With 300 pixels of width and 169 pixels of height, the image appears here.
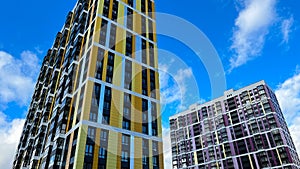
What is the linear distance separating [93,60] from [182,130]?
258 feet

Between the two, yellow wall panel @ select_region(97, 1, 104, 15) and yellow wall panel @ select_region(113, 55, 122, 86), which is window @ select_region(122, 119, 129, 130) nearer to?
yellow wall panel @ select_region(113, 55, 122, 86)

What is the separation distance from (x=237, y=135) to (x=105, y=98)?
68006mm

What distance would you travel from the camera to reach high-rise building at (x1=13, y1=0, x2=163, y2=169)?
108 ft

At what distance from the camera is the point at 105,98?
1453 inches

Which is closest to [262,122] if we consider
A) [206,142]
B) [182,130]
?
[206,142]

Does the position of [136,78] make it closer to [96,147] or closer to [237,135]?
[96,147]

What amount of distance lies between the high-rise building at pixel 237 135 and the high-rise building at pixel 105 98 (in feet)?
184

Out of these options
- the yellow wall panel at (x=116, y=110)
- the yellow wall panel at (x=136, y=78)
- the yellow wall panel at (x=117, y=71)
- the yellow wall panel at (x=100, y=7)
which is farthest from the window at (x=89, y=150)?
the yellow wall panel at (x=100, y=7)

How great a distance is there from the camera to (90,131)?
32719mm

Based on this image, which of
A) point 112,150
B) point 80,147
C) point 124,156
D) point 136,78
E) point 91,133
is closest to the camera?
point 80,147

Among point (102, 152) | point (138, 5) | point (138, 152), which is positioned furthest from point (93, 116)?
point (138, 5)

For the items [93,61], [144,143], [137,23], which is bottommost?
[144,143]

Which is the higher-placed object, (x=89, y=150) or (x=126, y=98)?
(x=126, y=98)

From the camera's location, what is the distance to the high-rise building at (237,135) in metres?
78.8
